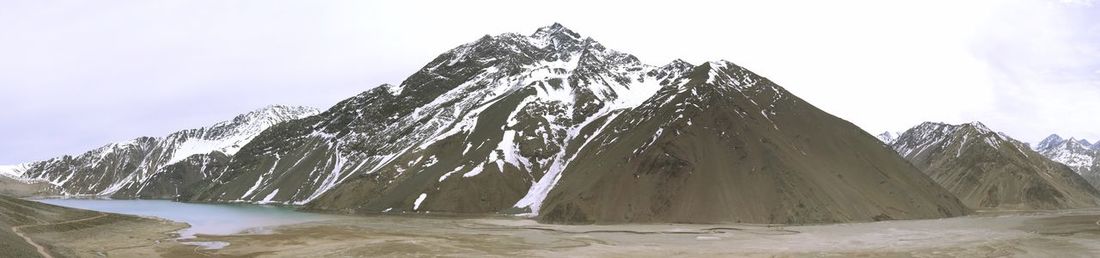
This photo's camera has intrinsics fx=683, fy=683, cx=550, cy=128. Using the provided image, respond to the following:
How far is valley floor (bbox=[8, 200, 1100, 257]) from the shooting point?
61.8 m

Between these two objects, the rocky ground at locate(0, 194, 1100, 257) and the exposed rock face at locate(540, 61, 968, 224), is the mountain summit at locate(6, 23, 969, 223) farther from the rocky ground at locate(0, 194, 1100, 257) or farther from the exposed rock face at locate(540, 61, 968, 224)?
the rocky ground at locate(0, 194, 1100, 257)

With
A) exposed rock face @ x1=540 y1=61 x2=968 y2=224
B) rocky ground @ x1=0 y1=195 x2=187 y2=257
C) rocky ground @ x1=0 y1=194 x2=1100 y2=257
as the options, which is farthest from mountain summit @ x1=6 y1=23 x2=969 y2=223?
rocky ground @ x1=0 y1=195 x2=187 y2=257

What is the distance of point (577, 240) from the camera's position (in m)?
75.7

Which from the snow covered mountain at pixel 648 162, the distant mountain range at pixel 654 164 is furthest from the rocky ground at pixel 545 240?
the snow covered mountain at pixel 648 162

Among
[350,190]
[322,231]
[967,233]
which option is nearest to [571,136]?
[350,190]

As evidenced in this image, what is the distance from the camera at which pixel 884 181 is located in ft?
404

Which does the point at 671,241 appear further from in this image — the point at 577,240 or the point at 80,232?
the point at 80,232

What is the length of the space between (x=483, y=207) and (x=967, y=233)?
87297mm

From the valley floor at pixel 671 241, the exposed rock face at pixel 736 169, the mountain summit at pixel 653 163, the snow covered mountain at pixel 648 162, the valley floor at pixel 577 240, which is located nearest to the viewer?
the valley floor at pixel 577 240

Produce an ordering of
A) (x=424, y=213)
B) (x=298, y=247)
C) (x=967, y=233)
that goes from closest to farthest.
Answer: (x=298, y=247) < (x=967, y=233) < (x=424, y=213)

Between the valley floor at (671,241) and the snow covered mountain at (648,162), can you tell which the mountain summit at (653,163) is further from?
the valley floor at (671,241)

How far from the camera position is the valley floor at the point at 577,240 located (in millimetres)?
61750

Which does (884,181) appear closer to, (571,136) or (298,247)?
(571,136)

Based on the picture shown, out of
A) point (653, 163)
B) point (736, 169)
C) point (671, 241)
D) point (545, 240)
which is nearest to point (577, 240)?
point (545, 240)
